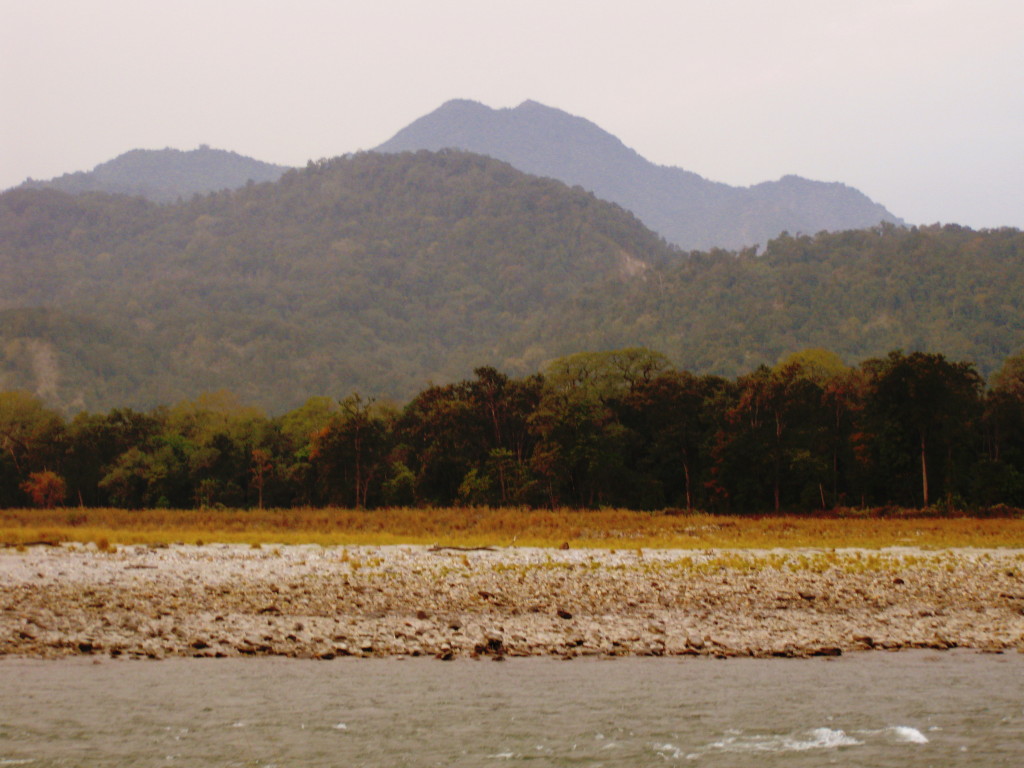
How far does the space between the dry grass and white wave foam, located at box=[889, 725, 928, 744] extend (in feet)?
69.7

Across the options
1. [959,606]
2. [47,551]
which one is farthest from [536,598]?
[47,551]

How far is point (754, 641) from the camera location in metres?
15.9

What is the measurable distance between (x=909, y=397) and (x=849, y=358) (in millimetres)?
124503

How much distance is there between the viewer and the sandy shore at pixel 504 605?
1555 centimetres

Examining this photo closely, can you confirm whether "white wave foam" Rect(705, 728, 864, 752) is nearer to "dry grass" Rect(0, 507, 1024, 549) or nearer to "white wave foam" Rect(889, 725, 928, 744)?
"white wave foam" Rect(889, 725, 928, 744)

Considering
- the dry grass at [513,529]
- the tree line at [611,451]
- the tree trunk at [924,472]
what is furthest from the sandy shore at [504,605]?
the tree line at [611,451]

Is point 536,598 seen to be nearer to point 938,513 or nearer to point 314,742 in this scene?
point 314,742

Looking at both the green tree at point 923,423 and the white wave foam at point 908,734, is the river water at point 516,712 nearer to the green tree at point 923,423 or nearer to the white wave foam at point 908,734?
the white wave foam at point 908,734

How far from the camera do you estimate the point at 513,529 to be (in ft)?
137

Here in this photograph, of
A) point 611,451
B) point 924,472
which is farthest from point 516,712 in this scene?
point 611,451

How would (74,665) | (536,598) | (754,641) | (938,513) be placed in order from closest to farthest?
(74,665)
(754,641)
(536,598)
(938,513)

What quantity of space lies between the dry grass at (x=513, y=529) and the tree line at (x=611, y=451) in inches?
237

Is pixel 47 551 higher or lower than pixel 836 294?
lower

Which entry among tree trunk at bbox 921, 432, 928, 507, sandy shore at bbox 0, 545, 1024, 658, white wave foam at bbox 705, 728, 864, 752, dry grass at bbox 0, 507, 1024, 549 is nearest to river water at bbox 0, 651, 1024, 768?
white wave foam at bbox 705, 728, 864, 752
